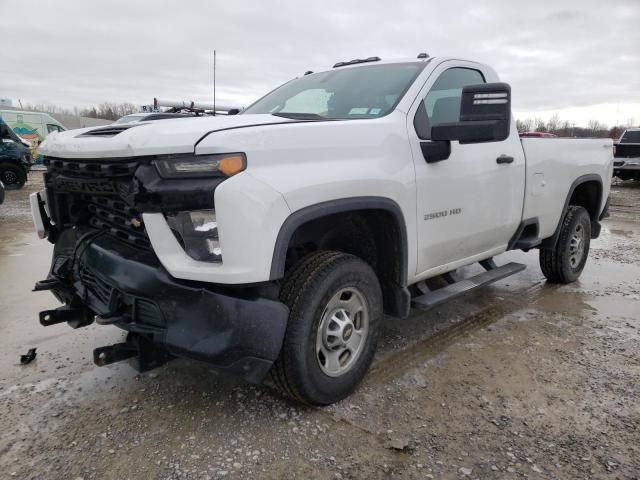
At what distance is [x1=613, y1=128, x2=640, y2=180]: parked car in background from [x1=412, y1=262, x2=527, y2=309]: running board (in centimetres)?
1450

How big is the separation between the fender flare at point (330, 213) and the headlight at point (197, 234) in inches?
10.5

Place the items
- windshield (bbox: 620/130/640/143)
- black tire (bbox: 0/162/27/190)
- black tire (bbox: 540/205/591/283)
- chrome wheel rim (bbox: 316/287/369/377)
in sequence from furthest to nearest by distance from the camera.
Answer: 1. windshield (bbox: 620/130/640/143)
2. black tire (bbox: 0/162/27/190)
3. black tire (bbox: 540/205/591/283)
4. chrome wheel rim (bbox: 316/287/369/377)

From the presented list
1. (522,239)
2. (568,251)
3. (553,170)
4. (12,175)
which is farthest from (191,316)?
(12,175)

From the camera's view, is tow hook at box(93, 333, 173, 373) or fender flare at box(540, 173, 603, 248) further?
fender flare at box(540, 173, 603, 248)

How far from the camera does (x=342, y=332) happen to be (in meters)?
2.86

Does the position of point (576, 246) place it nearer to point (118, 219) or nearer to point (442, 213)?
point (442, 213)

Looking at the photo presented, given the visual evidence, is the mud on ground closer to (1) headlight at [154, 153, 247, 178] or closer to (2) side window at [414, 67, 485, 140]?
(1) headlight at [154, 153, 247, 178]

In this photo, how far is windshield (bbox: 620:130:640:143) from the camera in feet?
56.7

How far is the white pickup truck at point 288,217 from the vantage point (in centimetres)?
234

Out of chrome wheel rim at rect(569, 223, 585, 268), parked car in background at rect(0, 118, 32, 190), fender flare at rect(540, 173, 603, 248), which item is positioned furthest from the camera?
parked car in background at rect(0, 118, 32, 190)

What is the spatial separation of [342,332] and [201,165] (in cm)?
118

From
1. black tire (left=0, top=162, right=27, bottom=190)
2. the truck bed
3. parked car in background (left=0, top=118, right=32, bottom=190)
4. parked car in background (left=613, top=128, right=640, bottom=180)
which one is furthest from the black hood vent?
parked car in background (left=613, top=128, right=640, bottom=180)

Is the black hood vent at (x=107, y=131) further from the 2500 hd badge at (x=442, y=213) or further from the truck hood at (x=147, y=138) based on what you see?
the 2500 hd badge at (x=442, y=213)

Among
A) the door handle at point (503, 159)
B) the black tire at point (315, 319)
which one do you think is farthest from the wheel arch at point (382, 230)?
the door handle at point (503, 159)
